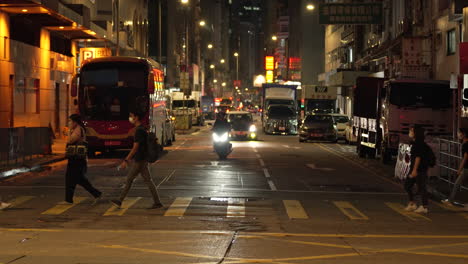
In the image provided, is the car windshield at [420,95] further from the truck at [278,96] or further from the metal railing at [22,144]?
the truck at [278,96]

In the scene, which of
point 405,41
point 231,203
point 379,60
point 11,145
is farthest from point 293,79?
point 231,203

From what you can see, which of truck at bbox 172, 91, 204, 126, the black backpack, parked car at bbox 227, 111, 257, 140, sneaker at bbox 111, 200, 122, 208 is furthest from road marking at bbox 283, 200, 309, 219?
truck at bbox 172, 91, 204, 126

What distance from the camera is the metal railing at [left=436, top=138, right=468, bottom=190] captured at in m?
20.8

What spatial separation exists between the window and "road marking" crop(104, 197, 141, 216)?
970 inches

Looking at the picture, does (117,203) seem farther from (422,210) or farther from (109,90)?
(109,90)

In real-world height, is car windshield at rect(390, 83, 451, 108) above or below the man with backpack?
above

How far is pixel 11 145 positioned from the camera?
25453 mm

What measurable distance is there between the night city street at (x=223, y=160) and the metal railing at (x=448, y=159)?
0.08 m

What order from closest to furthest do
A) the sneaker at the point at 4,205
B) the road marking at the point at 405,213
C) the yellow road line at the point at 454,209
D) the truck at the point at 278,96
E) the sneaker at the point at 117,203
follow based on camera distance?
1. the road marking at the point at 405,213
2. the sneaker at the point at 4,205
3. the sneaker at the point at 117,203
4. the yellow road line at the point at 454,209
5. the truck at the point at 278,96

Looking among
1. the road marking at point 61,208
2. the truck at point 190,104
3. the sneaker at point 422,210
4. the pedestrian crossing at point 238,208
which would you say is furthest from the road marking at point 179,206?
the truck at point 190,104

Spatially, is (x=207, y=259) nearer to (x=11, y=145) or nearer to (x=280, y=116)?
(x=11, y=145)

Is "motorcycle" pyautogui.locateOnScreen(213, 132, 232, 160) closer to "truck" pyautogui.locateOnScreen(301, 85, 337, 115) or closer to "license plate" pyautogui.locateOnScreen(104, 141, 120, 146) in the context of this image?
"license plate" pyautogui.locateOnScreen(104, 141, 120, 146)

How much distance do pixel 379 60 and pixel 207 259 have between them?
50137 millimetres

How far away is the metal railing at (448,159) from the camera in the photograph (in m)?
20.8
